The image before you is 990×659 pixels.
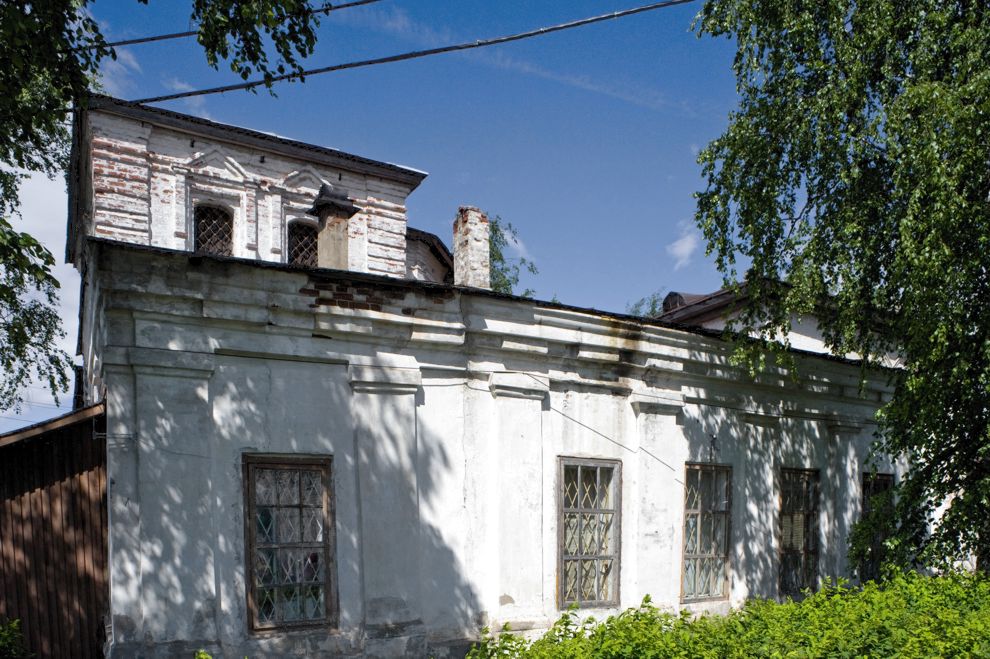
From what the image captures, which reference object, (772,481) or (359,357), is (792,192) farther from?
(359,357)

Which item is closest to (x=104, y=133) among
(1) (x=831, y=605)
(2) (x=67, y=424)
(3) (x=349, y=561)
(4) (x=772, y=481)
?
(2) (x=67, y=424)

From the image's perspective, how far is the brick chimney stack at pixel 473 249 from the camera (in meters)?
10.7

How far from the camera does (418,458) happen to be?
7.52m

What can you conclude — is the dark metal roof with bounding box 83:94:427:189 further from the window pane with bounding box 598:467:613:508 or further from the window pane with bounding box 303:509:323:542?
the window pane with bounding box 598:467:613:508

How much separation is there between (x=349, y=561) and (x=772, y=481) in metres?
5.94

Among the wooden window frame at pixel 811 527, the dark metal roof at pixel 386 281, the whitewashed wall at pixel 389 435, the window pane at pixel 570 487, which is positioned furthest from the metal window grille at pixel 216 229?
the wooden window frame at pixel 811 527

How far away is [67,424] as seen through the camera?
6.43 meters

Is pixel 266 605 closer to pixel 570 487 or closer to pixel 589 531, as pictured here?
pixel 570 487

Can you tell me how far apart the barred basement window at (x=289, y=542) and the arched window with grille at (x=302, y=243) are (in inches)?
451

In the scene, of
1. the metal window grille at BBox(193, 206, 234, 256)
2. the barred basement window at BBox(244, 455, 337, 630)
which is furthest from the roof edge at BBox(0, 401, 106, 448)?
the metal window grille at BBox(193, 206, 234, 256)

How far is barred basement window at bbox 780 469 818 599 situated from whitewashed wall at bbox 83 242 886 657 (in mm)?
768

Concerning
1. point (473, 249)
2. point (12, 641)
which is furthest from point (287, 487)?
point (473, 249)

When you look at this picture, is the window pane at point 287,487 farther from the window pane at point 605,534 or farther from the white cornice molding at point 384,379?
the window pane at point 605,534

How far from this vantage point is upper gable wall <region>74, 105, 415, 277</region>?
15297 mm
